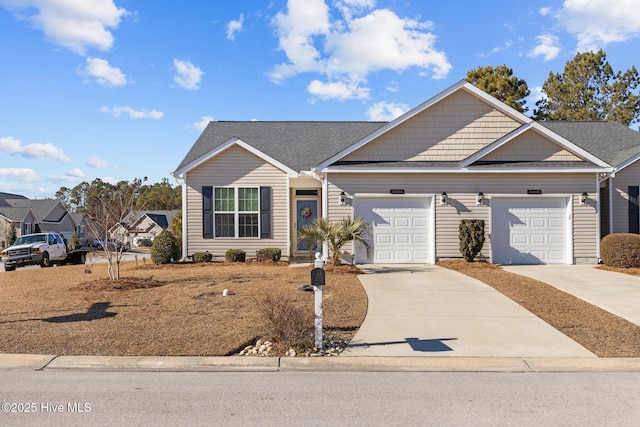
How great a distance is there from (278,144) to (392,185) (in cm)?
596

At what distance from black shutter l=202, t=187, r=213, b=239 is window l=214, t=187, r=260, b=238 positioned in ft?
0.61

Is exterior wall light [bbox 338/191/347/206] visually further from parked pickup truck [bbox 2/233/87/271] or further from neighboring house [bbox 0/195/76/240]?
neighboring house [bbox 0/195/76/240]

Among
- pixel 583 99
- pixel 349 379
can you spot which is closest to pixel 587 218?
pixel 349 379

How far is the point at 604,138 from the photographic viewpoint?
68.2 feet

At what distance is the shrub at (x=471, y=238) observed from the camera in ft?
51.6

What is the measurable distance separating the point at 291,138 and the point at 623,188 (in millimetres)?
12654

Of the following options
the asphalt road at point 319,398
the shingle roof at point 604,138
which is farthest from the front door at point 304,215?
the asphalt road at point 319,398

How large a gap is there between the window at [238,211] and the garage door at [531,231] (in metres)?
8.24

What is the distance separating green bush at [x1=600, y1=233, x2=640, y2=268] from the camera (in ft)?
48.9

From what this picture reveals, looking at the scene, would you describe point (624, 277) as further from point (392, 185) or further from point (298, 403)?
point (298, 403)

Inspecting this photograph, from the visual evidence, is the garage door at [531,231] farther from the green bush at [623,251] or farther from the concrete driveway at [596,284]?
the green bush at [623,251]

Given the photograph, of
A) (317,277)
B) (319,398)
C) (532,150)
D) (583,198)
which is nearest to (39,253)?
(317,277)

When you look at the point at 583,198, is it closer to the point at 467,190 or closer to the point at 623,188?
the point at 623,188

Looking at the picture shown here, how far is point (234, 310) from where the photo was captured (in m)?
9.08
